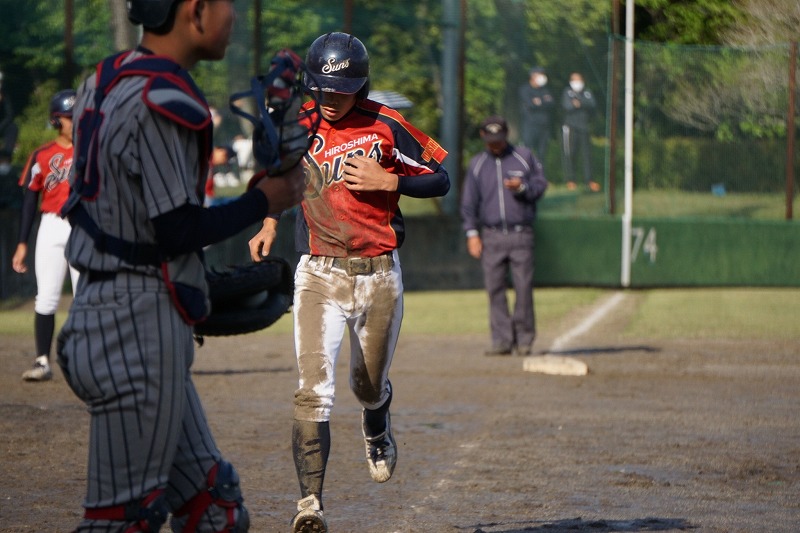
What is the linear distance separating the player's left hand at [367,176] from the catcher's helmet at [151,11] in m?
2.03

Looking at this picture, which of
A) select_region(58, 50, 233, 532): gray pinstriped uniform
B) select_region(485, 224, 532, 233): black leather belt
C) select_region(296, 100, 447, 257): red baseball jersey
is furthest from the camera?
select_region(485, 224, 532, 233): black leather belt

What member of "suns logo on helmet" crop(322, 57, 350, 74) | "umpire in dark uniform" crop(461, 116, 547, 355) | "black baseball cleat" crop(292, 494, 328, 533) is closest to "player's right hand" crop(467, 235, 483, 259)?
"umpire in dark uniform" crop(461, 116, 547, 355)

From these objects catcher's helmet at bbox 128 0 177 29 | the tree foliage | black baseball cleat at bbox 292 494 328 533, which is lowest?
black baseball cleat at bbox 292 494 328 533

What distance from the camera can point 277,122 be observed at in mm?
3414

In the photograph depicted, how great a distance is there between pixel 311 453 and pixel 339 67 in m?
1.68

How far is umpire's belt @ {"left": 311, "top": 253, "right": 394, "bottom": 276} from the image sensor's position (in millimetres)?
5582

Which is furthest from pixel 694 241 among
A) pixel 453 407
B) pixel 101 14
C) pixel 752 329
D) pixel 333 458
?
pixel 333 458

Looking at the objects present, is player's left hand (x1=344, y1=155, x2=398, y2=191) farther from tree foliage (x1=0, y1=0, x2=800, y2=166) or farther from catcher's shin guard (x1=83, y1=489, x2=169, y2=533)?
tree foliage (x1=0, y1=0, x2=800, y2=166)

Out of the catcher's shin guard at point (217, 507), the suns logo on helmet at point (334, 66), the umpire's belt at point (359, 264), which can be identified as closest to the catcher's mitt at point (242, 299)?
the catcher's shin guard at point (217, 507)

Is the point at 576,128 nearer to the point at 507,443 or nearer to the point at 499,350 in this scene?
the point at 499,350

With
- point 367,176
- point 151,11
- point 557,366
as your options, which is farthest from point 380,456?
point 557,366

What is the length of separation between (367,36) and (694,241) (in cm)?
545

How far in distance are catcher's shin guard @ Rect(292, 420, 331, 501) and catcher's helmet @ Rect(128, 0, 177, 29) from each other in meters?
2.27

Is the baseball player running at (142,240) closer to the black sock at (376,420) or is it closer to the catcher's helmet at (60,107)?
the black sock at (376,420)
